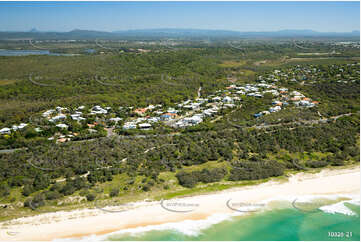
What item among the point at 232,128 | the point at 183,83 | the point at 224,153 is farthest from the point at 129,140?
the point at 183,83

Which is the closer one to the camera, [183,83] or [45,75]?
[183,83]

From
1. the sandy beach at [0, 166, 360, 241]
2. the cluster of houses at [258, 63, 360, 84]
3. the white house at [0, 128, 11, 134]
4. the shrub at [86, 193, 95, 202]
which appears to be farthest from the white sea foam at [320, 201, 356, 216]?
the cluster of houses at [258, 63, 360, 84]

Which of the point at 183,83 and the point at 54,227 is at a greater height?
the point at 183,83

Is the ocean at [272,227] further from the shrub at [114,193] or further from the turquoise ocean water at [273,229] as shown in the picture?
the shrub at [114,193]

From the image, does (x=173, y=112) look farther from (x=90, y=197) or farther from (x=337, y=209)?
(x=337, y=209)

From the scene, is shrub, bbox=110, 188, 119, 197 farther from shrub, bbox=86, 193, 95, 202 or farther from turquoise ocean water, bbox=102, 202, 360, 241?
turquoise ocean water, bbox=102, 202, 360, 241

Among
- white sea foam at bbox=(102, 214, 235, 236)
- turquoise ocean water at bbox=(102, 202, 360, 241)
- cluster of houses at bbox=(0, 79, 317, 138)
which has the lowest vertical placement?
turquoise ocean water at bbox=(102, 202, 360, 241)

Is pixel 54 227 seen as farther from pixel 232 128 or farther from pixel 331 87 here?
pixel 331 87
